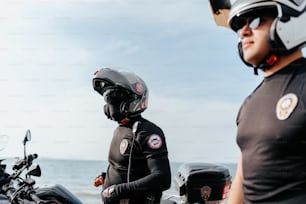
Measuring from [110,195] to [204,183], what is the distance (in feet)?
2.22

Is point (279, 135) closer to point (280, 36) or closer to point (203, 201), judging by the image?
point (280, 36)

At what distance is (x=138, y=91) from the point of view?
10.4 ft

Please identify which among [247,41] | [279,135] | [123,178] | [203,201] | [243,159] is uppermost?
[247,41]

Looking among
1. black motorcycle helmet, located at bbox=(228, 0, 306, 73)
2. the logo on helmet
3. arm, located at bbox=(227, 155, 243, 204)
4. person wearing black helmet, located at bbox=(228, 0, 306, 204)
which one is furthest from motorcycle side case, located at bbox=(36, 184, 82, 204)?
black motorcycle helmet, located at bbox=(228, 0, 306, 73)

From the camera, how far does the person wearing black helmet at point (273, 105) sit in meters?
1.51

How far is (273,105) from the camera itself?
1584 mm

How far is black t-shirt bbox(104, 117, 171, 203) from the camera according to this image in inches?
113

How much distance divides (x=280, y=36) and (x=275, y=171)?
444 mm

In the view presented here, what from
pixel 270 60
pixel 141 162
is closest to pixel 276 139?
pixel 270 60

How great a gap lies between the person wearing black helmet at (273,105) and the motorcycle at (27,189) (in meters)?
1.87

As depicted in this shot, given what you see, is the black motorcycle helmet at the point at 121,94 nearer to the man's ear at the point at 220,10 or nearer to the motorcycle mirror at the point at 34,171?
the motorcycle mirror at the point at 34,171

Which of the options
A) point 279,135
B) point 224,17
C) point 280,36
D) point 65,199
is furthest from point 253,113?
point 65,199

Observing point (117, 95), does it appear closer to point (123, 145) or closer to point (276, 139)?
point (123, 145)

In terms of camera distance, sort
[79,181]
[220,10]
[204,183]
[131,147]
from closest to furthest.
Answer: [220,10]
[131,147]
[204,183]
[79,181]
